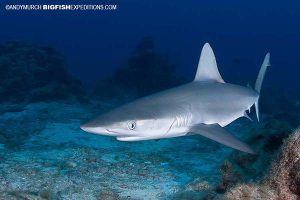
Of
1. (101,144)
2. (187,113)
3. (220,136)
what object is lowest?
(101,144)

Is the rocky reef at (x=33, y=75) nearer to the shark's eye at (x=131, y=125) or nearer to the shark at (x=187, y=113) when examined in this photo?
the shark at (x=187, y=113)

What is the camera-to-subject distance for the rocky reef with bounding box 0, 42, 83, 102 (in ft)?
51.9

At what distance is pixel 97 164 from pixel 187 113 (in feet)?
10.2

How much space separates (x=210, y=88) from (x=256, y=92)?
60.7 inches

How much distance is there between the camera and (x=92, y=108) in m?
15.6

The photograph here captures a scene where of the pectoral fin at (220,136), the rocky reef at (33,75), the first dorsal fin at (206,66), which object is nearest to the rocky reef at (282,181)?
the pectoral fin at (220,136)

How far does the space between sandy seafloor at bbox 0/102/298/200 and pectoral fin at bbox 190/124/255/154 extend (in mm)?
1520

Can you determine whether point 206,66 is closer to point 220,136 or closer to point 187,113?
point 187,113

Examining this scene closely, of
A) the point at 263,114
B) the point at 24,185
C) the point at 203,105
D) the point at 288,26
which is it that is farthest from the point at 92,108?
the point at 288,26

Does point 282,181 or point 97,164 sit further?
point 97,164

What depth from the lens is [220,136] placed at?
468cm

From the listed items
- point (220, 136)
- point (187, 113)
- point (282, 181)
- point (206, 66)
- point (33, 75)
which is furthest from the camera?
A: point (33, 75)

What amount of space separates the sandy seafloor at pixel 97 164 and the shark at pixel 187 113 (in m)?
1.36

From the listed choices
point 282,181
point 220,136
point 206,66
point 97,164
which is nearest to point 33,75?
point 97,164
